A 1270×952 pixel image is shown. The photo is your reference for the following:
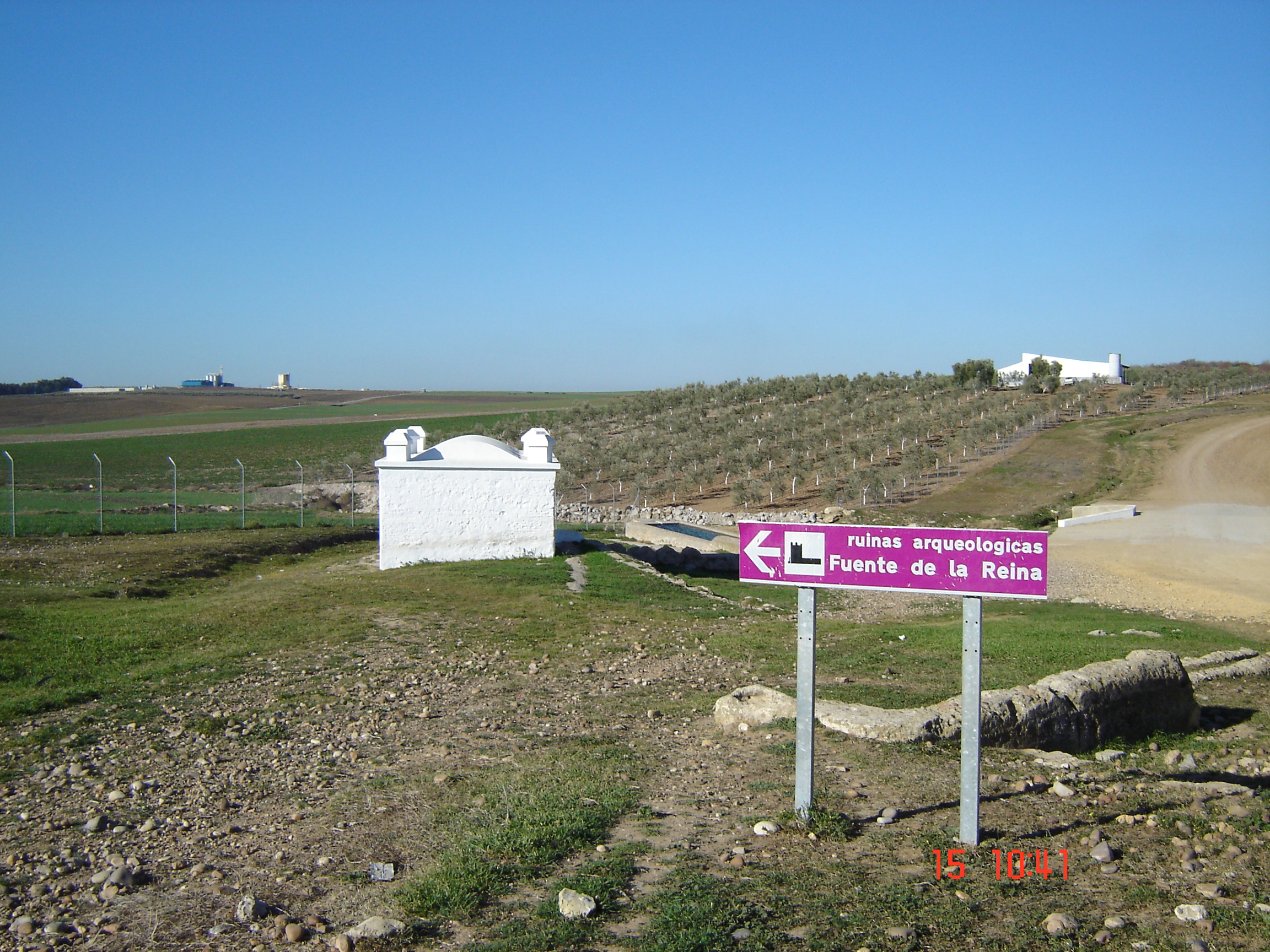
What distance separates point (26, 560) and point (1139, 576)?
90.1 feet

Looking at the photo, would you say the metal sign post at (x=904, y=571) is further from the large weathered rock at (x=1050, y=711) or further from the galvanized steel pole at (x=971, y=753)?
the large weathered rock at (x=1050, y=711)

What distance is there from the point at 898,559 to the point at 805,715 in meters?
1.23

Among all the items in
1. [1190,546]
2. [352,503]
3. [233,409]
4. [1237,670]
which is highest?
[233,409]

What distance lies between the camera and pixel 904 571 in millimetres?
6004

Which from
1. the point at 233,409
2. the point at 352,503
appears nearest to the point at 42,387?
the point at 233,409

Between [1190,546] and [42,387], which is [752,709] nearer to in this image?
[1190,546]

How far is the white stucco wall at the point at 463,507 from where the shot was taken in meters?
21.7

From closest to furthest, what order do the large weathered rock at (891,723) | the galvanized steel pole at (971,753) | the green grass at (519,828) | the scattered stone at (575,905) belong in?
the scattered stone at (575,905)
the green grass at (519,828)
the galvanized steel pole at (971,753)
the large weathered rock at (891,723)

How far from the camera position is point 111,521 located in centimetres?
3175

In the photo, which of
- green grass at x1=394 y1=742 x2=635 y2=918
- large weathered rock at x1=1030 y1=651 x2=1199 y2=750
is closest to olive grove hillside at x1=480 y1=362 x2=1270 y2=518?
large weathered rock at x1=1030 y1=651 x2=1199 y2=750

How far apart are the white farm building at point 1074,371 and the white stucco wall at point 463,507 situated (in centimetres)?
5949

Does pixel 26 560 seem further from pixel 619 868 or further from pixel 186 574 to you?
pixel 619 868

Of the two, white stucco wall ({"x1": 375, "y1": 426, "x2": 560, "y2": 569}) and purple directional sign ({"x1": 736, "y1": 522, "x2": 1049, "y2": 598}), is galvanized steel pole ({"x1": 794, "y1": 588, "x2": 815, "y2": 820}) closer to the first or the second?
purple directional sign ({"x1": 736, "y1": 522, "x2": 1049, "y2": 598})
